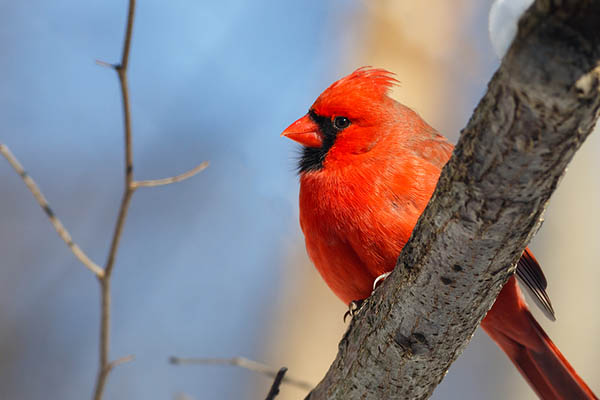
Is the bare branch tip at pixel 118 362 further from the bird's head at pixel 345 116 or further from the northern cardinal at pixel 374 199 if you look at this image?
the bird's head at pixel 345 116

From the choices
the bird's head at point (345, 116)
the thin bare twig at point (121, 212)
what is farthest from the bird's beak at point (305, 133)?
the thin bare twig at point (121, 212)

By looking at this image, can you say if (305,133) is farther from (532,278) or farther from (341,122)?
(532,278)

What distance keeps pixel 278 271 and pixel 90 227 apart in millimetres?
2008

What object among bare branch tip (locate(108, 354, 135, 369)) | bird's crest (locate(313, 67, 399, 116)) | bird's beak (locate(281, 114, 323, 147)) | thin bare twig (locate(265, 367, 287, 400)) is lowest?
bare branch tip (locate(108, 354, 135, 369))

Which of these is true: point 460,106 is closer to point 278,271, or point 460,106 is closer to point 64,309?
point 278,271

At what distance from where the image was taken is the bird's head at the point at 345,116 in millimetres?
2494

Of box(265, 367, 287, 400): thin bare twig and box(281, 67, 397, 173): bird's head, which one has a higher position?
box(281, 67, 397, 173): bird's head

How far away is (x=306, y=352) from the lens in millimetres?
4035

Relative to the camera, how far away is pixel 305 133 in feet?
8.37

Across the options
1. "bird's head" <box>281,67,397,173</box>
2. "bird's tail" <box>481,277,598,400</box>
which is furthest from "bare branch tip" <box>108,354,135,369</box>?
"bird's tail" <box>481,277,598,400</box>

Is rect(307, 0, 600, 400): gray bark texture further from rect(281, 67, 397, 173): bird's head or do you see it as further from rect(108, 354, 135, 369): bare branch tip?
rect(281, 67, 397, 173): bird's head

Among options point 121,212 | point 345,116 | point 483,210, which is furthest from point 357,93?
point 483,210

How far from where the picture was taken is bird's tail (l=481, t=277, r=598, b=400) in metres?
2.44

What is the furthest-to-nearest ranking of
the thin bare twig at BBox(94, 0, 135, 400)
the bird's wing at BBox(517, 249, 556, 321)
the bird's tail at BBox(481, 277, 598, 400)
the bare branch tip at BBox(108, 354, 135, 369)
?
the bird's tail at BBox(481, 277, 598, 400), the bird's wing at BBox(517, 249, 556, 321), the bare branch tip at BBox(108, 354, 135, 369), the thin bare twig at BBox(94, 0, 135, 400)
